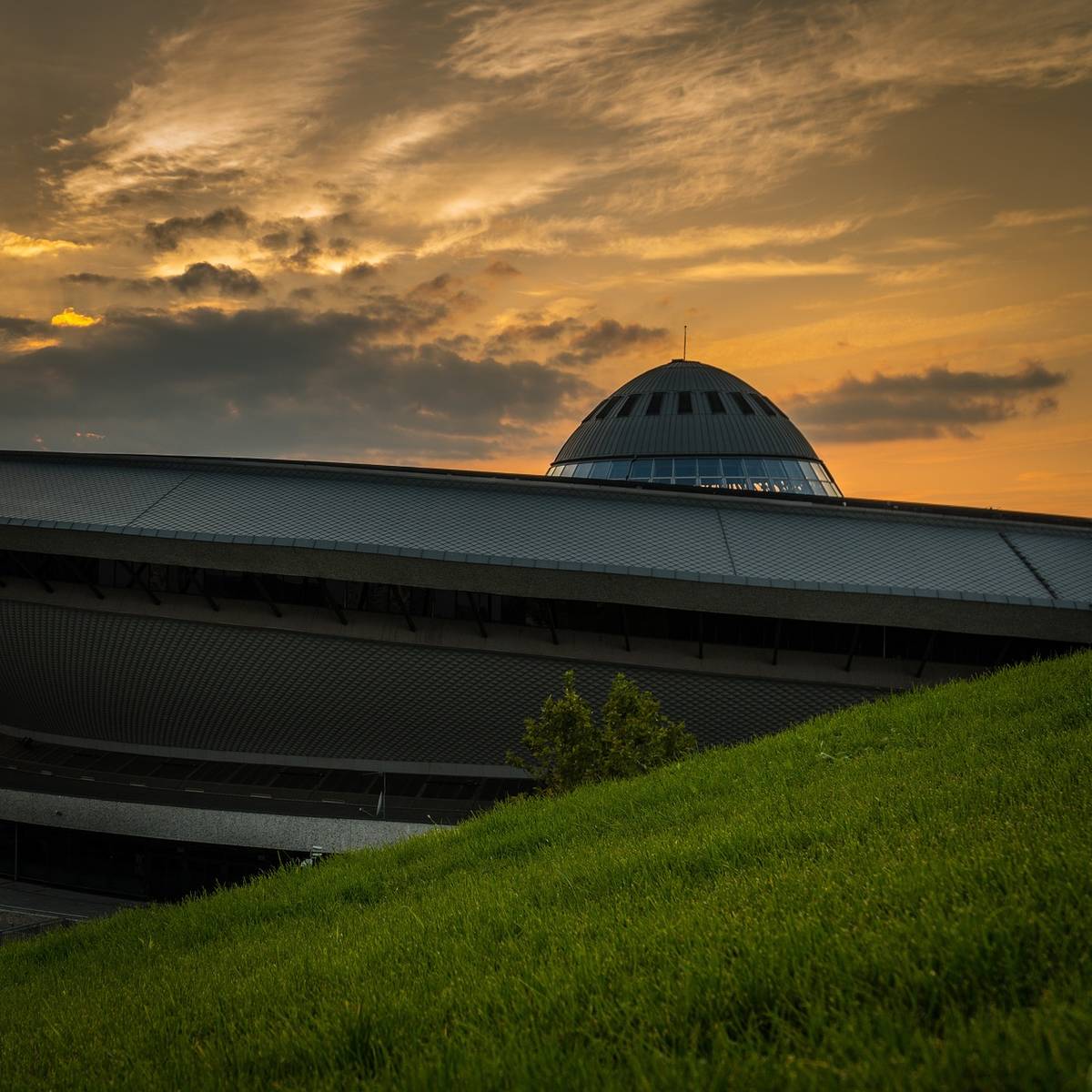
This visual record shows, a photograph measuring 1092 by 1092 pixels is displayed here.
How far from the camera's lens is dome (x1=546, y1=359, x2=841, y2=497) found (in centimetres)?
4578

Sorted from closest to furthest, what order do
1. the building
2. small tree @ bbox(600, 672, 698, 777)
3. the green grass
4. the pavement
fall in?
the green grass, small tree @ bbox(600, 672, 698, 777), the building, the pavement

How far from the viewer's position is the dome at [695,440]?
4578 centimetres

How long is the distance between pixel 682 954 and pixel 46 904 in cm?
3003

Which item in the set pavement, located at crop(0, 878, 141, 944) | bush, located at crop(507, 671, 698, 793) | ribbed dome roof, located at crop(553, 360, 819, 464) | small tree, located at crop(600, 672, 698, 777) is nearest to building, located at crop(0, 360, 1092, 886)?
pavement, located at crop(0, 878, 141, 944)

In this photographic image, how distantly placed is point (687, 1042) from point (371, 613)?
22.9 meters

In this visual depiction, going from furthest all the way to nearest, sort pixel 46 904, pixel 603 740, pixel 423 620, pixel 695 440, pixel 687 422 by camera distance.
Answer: pixel 687 422 → pixel 695 440 → pixel 46 904 → pixel 423 620 → pixel 603 740

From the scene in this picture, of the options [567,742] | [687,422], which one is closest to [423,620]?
[567,742]

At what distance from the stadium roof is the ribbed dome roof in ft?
50.3

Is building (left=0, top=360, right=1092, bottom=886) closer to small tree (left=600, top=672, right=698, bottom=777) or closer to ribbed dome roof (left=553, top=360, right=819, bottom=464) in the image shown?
small tree (left=600, top=672, right=698, bottom=777)

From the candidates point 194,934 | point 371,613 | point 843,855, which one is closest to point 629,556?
point 371,613

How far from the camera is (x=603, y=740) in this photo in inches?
709

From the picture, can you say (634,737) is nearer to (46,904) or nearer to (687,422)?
(46,904)

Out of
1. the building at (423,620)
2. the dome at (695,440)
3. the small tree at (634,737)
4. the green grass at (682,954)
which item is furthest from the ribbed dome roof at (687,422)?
the green grass at (682,954)

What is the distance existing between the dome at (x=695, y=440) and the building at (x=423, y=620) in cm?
1404
